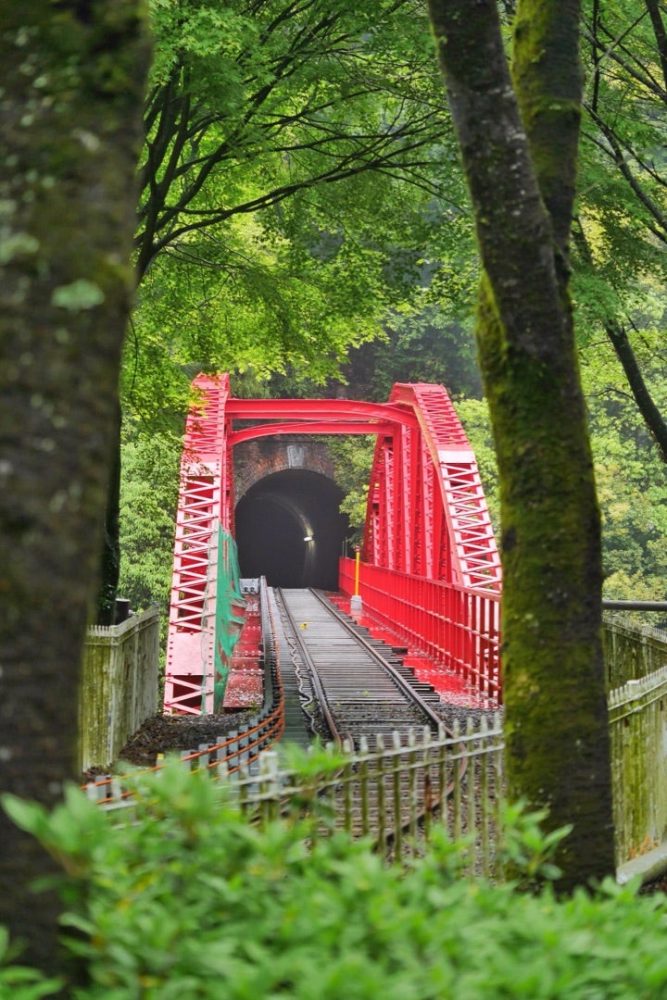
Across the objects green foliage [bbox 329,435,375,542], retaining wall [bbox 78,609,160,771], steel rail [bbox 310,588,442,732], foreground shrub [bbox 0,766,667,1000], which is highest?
green foliage [bbox 329,435,375,542]

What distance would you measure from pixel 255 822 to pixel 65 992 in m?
1.83

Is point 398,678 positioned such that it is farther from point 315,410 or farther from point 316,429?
point 316,429

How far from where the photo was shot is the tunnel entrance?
57.3 m

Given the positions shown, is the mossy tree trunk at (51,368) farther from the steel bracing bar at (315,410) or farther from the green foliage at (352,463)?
the green foliage at (352,463)

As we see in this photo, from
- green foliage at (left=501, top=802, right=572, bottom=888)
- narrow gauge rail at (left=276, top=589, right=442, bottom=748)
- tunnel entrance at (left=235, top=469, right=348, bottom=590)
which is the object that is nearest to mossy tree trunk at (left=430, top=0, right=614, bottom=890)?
green foliage at (left=501, top=802, right=572, bottom=888)

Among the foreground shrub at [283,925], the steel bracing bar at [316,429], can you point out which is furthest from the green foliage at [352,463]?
the foreground shrub at [283,925]

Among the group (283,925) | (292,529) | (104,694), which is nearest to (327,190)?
(104,694)

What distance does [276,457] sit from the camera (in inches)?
1980

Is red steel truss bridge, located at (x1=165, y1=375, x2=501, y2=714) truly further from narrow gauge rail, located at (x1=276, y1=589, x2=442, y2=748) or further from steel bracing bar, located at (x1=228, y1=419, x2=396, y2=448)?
narrow gauge rail, located at (x1=276, y1=589, x2=442, y2=748)

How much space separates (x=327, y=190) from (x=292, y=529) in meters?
49.6

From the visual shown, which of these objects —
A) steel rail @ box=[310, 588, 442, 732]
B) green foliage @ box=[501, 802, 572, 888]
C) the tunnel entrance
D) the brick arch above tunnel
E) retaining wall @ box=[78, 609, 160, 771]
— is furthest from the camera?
the tunnel entrance

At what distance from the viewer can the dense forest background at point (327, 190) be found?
39.6 feet

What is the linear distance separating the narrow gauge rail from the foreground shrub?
17.6 ft

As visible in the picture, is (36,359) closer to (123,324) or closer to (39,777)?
(123,324)
